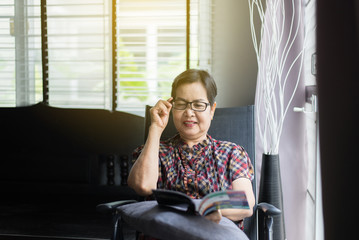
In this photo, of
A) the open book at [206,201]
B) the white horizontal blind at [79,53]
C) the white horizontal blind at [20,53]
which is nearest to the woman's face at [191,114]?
the open book at [206,201]

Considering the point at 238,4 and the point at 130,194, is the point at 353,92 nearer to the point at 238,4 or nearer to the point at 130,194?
the point at 238,4

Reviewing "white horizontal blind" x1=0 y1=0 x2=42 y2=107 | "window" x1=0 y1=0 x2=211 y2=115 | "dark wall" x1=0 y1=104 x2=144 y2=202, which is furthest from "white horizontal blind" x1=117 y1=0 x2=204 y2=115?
"white horizontal blind" x1=0 y1=0 x2=42 y2=107

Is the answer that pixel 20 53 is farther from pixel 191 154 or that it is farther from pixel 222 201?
pixel 222 201

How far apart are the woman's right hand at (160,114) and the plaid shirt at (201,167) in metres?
0.12

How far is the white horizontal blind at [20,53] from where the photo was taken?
3350mm

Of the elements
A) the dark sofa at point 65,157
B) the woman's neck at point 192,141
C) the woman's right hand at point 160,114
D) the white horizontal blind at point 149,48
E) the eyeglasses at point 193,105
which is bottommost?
the dark sofa at point 65,157

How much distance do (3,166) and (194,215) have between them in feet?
8.81

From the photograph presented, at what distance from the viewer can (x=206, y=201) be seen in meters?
1.15

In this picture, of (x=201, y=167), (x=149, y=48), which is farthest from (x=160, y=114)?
(x=149, y=48)

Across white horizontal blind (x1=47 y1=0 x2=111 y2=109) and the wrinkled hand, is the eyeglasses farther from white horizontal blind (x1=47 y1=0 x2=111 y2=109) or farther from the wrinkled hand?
white horizontal blind (x1=47 y1=0 x2=111 y2=109)

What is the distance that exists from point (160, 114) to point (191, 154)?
8.6 inches

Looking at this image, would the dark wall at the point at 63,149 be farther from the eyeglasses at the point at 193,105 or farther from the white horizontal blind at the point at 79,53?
the eyeglasses at the point at 193,105

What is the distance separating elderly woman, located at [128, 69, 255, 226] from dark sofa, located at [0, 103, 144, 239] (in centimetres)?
156

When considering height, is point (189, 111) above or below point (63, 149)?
above
